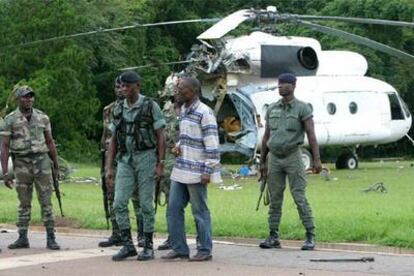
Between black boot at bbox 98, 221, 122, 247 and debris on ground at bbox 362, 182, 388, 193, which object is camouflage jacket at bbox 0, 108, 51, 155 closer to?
black boot at bbox 98, 221, 122, 247

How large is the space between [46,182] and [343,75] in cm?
2085

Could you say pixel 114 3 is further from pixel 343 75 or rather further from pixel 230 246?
pixel 230 246

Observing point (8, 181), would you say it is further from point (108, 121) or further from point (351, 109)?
point (351, 109)

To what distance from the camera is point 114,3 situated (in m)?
50.3

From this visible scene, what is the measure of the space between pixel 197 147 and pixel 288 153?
54.1 inches

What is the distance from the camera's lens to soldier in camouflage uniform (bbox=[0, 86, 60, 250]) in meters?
11.0

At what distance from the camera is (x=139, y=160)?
9.90 metres

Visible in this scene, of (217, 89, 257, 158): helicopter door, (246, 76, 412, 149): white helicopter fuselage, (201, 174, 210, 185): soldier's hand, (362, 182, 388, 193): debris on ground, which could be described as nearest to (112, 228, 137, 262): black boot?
(201, 174, 210, 185): soldier's hand

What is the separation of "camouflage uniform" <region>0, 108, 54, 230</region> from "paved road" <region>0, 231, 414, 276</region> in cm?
68

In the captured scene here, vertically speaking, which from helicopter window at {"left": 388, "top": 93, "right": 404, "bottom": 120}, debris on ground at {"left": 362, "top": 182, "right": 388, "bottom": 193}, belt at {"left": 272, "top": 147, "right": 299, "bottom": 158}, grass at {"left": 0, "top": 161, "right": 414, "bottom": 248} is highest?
belt at {"left": 272, "top": 147, "right": 299, "bottom": 158}

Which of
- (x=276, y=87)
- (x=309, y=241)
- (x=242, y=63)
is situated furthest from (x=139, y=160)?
(x=276, y=87)

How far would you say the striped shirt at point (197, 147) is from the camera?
9.74 metres

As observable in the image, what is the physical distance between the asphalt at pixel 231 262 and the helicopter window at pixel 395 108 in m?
21.0

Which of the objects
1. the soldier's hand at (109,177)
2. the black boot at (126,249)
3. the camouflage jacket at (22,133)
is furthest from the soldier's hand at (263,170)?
the camouflage jacket at (22,133)
